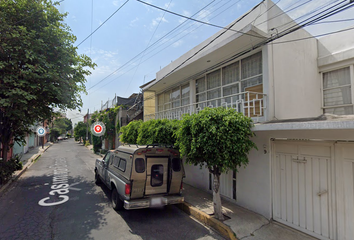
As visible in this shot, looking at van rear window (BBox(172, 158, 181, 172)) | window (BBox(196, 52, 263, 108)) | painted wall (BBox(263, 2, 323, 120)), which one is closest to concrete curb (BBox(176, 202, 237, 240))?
van rear window (BBox(172, 158, 181, 172))

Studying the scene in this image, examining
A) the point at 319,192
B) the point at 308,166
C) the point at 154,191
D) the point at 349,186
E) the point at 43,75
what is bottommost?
the point at 154,191

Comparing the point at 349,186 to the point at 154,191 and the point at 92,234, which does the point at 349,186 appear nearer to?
the point at 154,191

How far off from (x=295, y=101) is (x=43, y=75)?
914cm

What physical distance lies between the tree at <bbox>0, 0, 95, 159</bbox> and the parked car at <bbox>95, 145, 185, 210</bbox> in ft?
14.9

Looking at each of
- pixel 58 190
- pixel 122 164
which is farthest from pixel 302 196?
pixel 58 190

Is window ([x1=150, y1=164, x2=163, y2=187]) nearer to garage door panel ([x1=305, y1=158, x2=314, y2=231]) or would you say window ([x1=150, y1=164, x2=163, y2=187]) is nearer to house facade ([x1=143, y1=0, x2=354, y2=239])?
house facade ([x1=143, y1=0, x2=354, y2=239])

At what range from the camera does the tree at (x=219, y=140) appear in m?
4.33

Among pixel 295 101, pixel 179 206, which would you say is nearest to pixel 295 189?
pixel 295 101

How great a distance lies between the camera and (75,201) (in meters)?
6.26

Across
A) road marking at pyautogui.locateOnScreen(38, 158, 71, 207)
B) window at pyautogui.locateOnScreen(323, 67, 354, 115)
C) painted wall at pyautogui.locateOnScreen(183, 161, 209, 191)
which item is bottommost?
road marking at pyautogui.locateOnScreen(38, 158, 71, 207)

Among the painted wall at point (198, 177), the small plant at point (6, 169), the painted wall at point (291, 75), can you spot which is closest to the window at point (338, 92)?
the painted wall at point (291, 75)

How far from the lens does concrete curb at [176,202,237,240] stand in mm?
4258

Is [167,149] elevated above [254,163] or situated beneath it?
elevated above

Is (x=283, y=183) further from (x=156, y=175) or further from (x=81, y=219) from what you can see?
(x=81, y=219)
